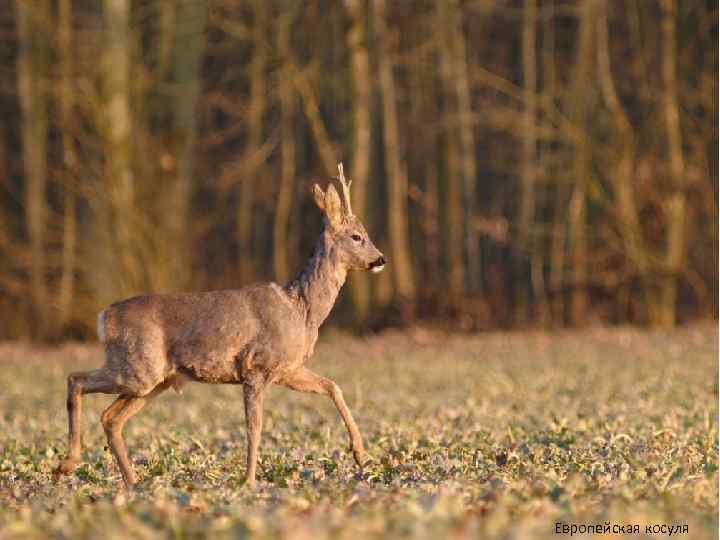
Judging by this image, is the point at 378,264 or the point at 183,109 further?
the point at 183,109

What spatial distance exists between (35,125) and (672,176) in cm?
1320

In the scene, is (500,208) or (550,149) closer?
(550,149)

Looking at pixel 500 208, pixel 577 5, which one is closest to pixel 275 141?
pixel 577 5

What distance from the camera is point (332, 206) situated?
9930 millimetres

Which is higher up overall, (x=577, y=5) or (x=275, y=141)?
(x=577, y=5)

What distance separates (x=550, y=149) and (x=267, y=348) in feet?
92.2

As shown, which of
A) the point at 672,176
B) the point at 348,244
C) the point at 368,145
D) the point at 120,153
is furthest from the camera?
the point at 368,145

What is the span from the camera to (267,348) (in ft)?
30.9

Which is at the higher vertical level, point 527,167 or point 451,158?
point 451,158

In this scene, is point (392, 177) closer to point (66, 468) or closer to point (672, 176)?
point (672, 176)

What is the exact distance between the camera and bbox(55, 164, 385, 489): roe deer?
9.41m

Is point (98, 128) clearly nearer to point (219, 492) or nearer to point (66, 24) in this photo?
point (66, 24)

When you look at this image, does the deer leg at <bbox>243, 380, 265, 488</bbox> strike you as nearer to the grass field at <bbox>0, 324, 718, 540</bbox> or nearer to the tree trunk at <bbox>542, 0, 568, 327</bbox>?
the grass field at <bbox>0, 324, 718, 540</bbox>

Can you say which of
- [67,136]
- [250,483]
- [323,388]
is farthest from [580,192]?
[250,483]
